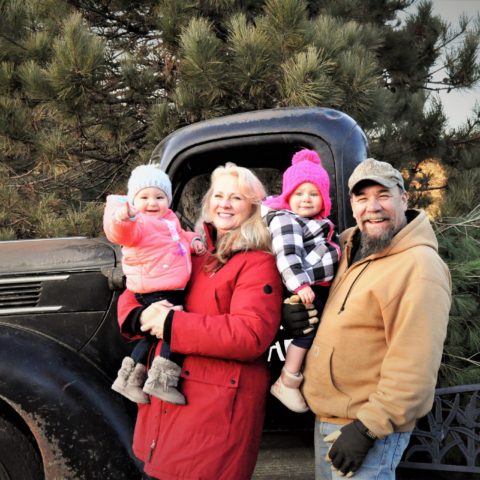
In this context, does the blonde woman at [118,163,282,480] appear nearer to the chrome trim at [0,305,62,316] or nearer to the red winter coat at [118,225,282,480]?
the red winter coat at [118,225,282,480]

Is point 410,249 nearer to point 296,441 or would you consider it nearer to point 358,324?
point 358,324

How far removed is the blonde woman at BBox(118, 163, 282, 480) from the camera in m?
1.84

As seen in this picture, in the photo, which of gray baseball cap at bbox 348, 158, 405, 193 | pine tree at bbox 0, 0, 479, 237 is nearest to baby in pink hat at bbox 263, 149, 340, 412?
gray baseball cap at bbox 348, 158, 405, 193

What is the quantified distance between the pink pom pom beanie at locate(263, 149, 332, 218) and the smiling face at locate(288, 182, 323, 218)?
17mm

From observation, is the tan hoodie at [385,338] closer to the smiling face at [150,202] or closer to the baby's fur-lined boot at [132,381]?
the baby's fur-lined boot at [132,381]

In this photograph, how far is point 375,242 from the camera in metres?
1.88

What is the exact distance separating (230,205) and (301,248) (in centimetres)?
32

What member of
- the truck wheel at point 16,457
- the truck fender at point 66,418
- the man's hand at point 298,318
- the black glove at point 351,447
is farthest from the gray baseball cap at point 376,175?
the truck wheel at point 16,457

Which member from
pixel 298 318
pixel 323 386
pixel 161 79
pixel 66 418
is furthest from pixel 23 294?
pixel 161 79

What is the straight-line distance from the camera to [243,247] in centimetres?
198

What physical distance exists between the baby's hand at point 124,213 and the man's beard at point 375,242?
863 mm

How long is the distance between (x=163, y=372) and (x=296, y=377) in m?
0.50

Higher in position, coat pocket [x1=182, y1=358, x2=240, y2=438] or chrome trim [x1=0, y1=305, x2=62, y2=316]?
chrome trim [x1=0, y1=305, x2=62, y2=316]

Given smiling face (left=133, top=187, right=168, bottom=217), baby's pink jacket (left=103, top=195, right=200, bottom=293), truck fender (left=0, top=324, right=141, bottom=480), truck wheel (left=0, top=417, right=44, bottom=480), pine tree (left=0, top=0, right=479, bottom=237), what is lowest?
truck wheel (left=0, top=417, right=44, bottom=480)
